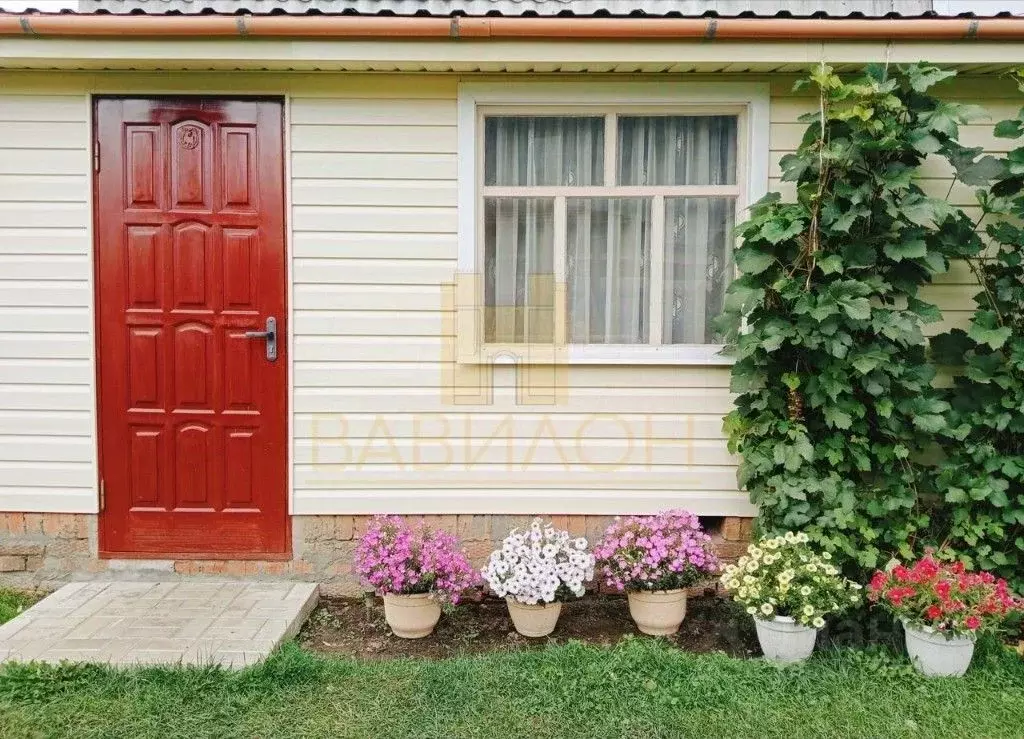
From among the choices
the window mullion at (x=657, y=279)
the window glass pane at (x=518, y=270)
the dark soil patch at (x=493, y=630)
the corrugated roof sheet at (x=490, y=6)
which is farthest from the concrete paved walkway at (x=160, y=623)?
the corrugated roof sheet at (x=490, y=6)

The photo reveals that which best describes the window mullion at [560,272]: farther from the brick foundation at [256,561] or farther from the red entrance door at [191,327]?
the red entrance door at [191,327]

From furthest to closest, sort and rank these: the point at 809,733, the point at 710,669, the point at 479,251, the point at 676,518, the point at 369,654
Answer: the point at 479,251 < the point at 676,518 < the point at 369,654 < the point at 710,669 < the point at 809,733

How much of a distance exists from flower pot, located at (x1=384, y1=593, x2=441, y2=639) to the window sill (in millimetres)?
1353

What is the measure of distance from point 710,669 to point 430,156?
3066mm

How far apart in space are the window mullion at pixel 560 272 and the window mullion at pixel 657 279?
51cm

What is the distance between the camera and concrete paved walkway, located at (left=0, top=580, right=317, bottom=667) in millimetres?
3533

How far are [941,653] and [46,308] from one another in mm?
4999

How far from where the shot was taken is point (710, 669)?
3494 millimetres

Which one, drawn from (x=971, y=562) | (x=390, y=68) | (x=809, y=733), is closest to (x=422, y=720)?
(x=809, y=733)

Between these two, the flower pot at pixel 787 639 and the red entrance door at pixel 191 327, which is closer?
the flower pot at pixel 787 639

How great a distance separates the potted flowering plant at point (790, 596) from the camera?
11.7 feet

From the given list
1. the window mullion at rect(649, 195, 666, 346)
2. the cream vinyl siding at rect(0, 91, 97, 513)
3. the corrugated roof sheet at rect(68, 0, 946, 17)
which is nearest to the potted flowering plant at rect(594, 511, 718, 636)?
the window mullion at rect(649, 195, 666, 346)

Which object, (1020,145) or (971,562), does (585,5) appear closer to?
(1020,145)

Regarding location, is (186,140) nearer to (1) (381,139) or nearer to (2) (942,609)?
(1) (381,139)
